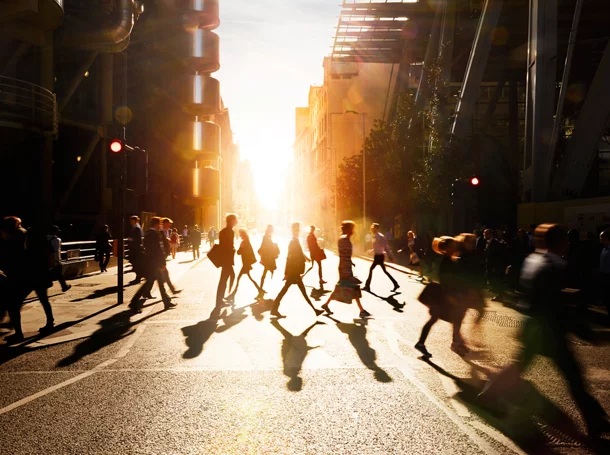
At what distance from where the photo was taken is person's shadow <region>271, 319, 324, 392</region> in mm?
6316

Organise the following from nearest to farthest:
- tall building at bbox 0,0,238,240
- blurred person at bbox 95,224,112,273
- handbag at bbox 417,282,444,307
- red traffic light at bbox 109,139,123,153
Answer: handbag at bbox 417,282,444,307 → red traffic light at bbox 109,139,123,153 → blurred person at bbox 95,224,112,273 → tall building at bbox 0,0,238,240

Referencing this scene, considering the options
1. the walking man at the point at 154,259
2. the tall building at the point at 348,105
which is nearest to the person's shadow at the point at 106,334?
the walking man at the point at 154,259

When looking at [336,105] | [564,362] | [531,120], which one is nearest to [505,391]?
[564,362]

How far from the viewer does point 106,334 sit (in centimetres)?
930

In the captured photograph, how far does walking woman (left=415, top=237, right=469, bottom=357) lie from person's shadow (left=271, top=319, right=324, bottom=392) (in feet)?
4.89

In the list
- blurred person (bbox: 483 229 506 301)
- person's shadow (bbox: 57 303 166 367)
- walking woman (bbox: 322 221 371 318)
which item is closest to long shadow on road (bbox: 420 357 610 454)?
walking woman (bbox: 322 221 371 318)

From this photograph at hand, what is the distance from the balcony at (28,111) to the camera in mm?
24300

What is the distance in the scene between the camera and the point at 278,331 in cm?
948

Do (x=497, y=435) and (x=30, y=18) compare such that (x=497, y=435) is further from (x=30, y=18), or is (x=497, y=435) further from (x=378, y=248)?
(x=30, y=18)

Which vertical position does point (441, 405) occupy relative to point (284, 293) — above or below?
below

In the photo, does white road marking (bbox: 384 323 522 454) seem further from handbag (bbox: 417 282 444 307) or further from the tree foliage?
the tree foliage

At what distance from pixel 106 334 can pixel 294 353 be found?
3.26m

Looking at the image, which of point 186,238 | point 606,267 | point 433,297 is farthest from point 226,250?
point 186,238

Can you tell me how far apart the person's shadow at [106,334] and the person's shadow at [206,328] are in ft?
3.24
